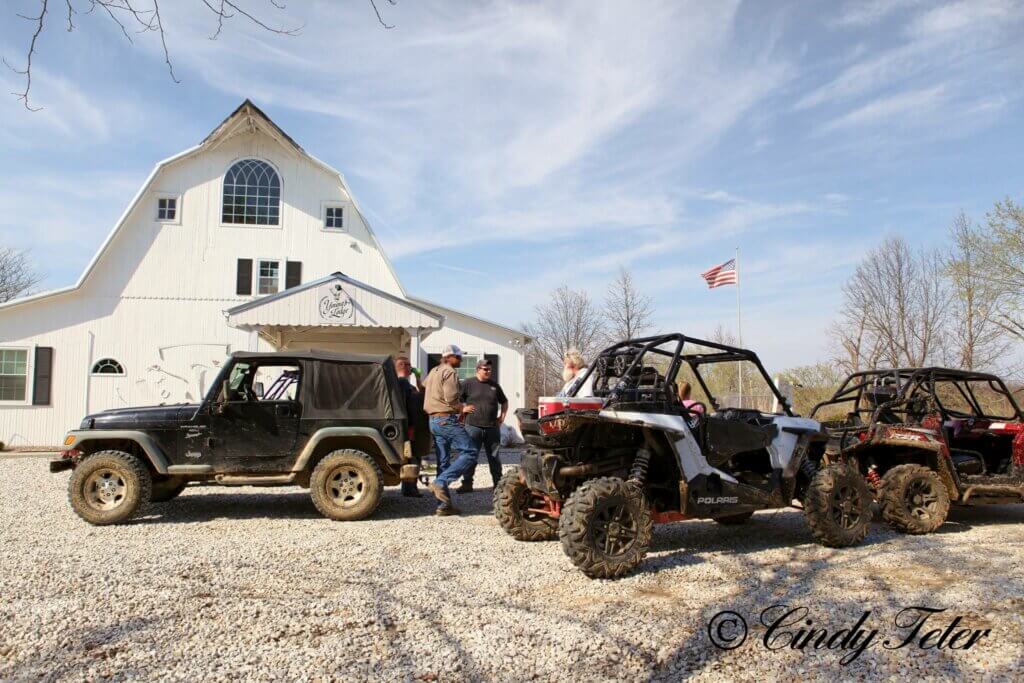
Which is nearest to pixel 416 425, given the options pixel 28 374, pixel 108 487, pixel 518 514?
pixel 518 514

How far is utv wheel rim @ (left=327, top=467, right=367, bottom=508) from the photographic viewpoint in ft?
25.5

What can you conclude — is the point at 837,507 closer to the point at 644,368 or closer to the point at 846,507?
the point at 846,507

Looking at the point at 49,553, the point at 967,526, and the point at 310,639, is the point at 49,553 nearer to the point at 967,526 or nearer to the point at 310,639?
the point at 310,639

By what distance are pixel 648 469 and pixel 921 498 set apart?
3184mm

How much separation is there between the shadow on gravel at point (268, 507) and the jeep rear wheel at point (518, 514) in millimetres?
1578

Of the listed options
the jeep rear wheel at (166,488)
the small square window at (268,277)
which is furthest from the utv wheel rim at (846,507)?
the small square window at (268,277)

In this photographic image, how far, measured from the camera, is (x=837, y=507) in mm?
6473

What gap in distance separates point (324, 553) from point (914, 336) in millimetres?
26420

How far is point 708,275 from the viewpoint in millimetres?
22766

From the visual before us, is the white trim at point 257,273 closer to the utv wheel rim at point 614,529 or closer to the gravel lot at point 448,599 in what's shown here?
the gravel lot at point 448,599

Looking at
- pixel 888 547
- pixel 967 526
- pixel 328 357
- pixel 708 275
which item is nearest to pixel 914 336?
pixel 708 275

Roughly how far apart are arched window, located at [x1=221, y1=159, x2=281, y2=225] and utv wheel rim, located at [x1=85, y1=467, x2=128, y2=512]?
12.4 meters

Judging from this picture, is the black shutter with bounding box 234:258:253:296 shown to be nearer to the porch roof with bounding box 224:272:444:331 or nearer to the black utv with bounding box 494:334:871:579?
the porch roof with bounding box 224:272:444:331

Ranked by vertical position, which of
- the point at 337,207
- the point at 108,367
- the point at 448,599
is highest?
the point at 337,207
